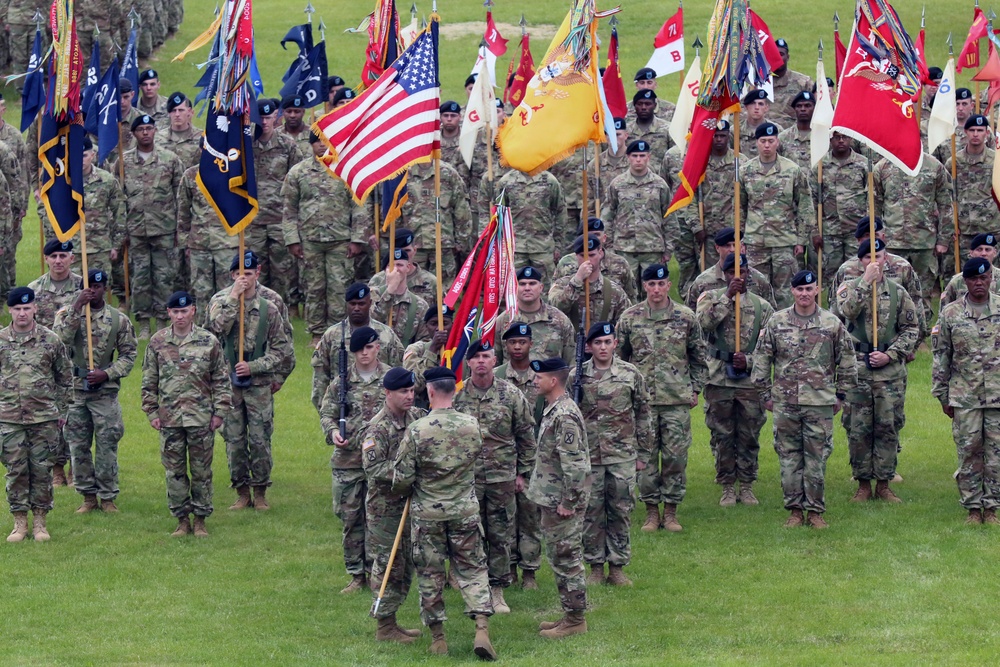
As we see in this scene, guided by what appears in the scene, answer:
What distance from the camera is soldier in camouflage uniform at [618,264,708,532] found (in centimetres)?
1794

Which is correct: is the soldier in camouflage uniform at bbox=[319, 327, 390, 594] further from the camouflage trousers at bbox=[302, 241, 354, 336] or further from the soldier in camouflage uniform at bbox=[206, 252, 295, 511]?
the camouflage trousers at bbox=[302, 241, 354, 336]

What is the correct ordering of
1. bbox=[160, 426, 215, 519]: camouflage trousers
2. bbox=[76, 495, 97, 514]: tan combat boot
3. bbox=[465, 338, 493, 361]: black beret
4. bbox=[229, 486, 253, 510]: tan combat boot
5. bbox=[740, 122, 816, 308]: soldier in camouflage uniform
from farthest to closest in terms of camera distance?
1. bbox=[740, 122, 816, 308]: soldier in camouflage uniform
2. bbox=[229, 486, 253, 510]: tan combat boot
3. bbox=[76, 495, 97, 514]: tan combat boot
4. bbox=[160, 426, 215, 519]: camouflage trousers
5. bbox=[465, 338, 493, 361]: black beret

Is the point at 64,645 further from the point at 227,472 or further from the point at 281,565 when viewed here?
the point at 227,472

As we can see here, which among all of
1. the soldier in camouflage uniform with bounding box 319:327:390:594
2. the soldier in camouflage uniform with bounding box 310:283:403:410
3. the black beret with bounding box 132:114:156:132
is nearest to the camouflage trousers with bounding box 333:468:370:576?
the soldier in camouflage uniform with bounding box 319:327:390:594

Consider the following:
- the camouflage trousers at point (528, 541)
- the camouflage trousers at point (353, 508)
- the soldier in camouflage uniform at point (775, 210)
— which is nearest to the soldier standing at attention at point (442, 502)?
the camouflage trousers at point (528, 541)

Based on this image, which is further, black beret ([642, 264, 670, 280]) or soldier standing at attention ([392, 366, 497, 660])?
black beret ([642, 264, 670, 280])

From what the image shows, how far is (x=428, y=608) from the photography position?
47.1ft

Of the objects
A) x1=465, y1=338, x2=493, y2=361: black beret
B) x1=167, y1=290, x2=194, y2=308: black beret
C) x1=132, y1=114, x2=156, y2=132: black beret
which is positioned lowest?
x1=465, y1=338, x2=493, y2=361: black beret

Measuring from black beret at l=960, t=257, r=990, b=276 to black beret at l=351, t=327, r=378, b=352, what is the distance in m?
5.94

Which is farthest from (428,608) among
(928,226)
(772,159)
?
(928,226)

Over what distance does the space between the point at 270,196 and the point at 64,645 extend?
36.2 feet

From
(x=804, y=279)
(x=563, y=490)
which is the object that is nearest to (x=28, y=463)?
(x=563, y=490)

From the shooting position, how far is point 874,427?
739 inches

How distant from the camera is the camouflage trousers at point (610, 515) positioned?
16.3 m
